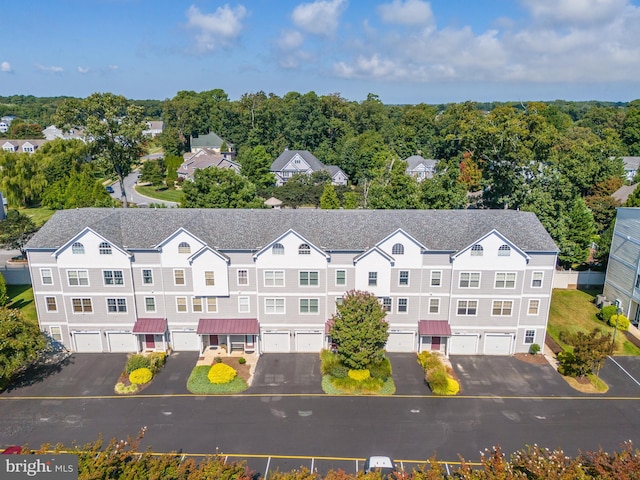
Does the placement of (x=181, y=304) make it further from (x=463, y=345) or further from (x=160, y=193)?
(x=160, y=193)

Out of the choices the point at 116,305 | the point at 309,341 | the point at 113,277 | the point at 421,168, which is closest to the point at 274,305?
the point at 309,341

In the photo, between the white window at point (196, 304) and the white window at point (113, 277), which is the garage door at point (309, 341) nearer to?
the white window at point (196, 304)

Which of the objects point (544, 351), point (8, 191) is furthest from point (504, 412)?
point (8, 191)

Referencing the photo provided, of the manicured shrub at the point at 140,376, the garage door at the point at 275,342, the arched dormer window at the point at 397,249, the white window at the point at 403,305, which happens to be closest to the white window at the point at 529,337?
the white window at the point at 403,305

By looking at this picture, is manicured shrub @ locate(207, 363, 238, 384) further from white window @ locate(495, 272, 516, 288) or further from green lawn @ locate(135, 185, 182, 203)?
green lawn @ locate(135, 185, 182, 203)

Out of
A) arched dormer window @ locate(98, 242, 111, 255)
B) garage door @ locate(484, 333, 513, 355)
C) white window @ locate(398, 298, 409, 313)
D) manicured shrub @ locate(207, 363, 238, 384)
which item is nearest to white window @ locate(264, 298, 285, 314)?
manicured shrub @ locate(207, 363, 238, 384)

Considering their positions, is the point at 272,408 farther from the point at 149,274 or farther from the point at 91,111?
the point at 91,111

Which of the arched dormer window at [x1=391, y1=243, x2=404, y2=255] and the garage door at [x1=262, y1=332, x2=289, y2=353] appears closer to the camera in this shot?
the arched dormer window at [x1=391, y1=243, x2=404, y2=255]
